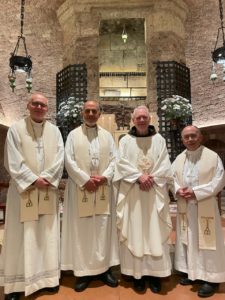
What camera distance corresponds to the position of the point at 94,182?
3520 millimetres

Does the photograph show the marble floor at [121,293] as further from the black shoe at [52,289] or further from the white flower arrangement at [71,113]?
the white flower arrangement at [71,113]

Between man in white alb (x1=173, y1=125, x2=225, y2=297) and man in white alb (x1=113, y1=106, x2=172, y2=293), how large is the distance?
21 cm

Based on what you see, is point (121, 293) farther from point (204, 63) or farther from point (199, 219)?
point (204, 63)

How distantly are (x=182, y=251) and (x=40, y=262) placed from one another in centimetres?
162

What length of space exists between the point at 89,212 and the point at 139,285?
0.96 metres

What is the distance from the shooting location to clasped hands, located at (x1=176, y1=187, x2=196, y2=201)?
3512mm

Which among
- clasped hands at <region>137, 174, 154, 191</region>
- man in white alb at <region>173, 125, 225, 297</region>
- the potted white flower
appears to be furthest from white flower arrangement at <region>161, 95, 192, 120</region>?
clasped hands at <region>137, 174, 154, 191</region>

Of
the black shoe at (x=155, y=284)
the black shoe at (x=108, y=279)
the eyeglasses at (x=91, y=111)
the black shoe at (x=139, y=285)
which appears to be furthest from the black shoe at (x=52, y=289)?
the eyeglasses at (x=91, y=111)

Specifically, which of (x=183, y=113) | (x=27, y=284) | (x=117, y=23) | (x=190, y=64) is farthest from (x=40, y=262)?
(x=190, y=64)

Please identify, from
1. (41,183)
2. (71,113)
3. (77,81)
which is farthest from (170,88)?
(41,183)

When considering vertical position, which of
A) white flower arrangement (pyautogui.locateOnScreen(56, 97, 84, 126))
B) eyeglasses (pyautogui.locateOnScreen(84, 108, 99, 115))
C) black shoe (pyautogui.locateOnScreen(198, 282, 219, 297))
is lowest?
black shoe (pyautogui.locateOnScreen(198, 282, 219, 297))

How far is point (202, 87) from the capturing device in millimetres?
13359

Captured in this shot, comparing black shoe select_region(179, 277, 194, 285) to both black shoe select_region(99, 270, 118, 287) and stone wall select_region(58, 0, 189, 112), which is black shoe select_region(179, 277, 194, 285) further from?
stone wall select_region(58, 0, 189, 112)

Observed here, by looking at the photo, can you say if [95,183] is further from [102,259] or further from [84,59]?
[84,59]
